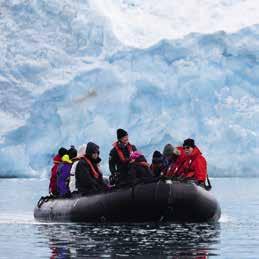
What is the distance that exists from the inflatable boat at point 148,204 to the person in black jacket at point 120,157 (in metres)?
0.47

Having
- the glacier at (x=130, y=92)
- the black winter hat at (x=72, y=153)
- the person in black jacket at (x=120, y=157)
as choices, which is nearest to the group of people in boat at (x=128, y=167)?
the person in black jacket at (x=120, y=157)

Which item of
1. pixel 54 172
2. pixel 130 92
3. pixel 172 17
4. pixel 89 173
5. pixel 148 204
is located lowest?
pixel 148 204

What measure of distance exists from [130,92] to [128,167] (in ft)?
86.7

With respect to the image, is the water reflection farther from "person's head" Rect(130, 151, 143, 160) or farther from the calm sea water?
"person's head" Rect(130, 151, 143, 160)

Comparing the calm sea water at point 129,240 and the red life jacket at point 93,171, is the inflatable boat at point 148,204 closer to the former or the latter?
the calm sea water at point 129,240

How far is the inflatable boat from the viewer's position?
13.5 meters

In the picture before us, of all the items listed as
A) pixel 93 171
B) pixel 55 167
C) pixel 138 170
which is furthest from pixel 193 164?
pixel 55 167

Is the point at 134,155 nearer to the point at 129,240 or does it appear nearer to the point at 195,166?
the point at 195,166

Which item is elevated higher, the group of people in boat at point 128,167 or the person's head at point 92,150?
the person's head at point 92,150

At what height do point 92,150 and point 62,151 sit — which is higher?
point 62,151

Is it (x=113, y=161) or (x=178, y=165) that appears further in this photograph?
(x=178, y=165)

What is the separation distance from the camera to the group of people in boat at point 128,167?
1361cm

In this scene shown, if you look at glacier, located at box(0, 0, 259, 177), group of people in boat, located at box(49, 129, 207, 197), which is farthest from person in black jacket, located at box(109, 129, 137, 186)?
glacier, located at box(0, 0, 259, 177)

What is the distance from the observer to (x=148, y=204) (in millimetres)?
13531
